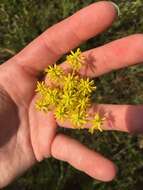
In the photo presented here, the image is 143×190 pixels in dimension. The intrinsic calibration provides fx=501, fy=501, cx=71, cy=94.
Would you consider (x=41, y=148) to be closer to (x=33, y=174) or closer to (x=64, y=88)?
(x=64, y=88)

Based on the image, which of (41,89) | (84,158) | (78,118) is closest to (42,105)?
(41,89)

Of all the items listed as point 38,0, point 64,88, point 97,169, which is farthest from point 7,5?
point 97,169

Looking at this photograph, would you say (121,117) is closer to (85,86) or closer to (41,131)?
(85,86)

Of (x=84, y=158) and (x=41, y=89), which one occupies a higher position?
(x=41, y=89)

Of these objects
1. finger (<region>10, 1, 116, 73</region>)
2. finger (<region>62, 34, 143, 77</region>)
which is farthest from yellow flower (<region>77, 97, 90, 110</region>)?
finger (<region>10, 1, 116, 73</region>)

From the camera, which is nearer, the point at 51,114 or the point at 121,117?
the point at 121,117

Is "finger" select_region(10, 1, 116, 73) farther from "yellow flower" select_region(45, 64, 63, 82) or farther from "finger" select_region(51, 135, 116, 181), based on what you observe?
"finger" select_region(51, 135, 116, 181)
